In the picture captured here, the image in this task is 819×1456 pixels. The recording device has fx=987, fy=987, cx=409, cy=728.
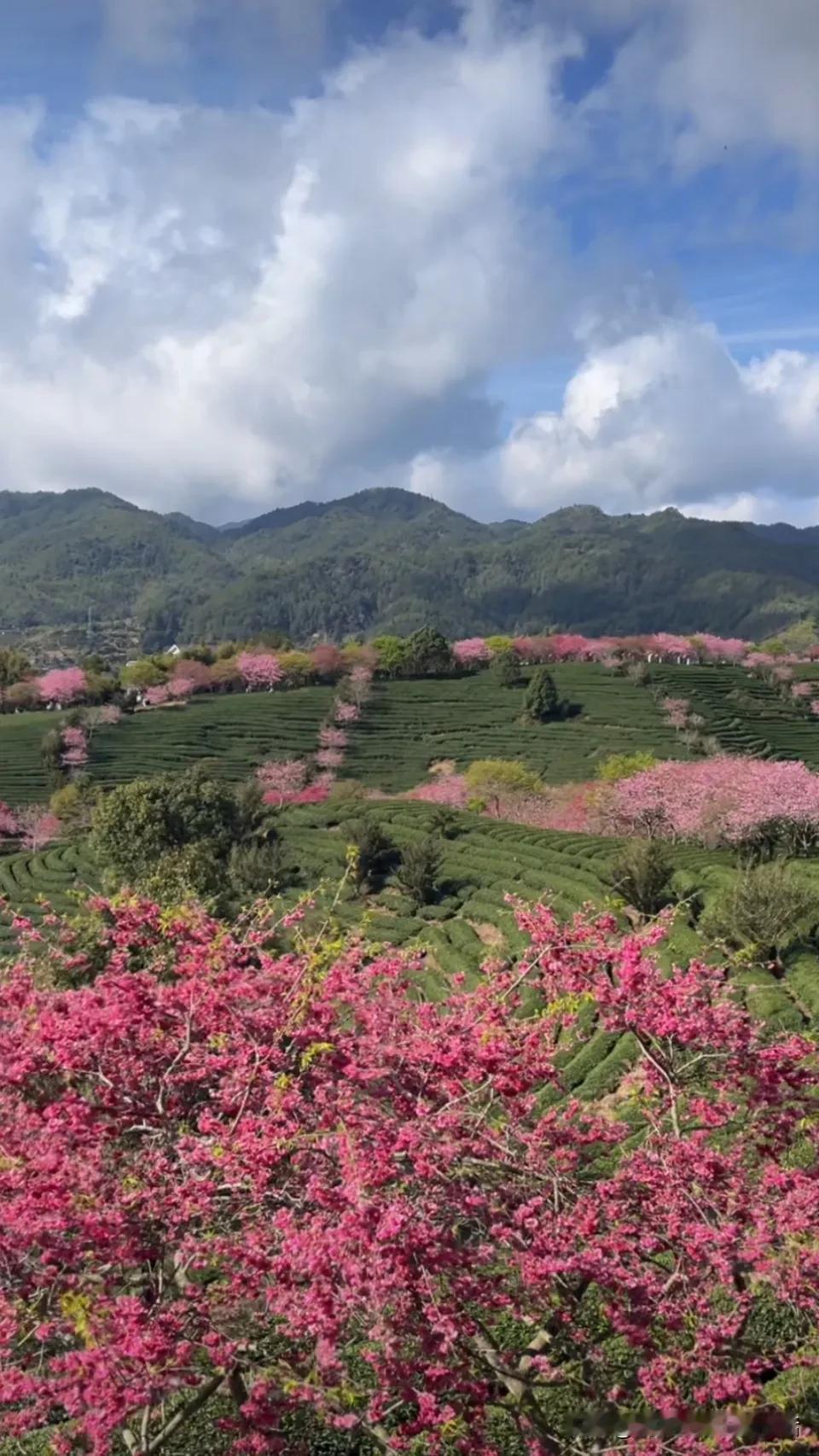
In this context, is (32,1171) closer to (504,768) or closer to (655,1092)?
(655,1092)

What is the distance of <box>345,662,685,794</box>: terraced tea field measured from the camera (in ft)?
234

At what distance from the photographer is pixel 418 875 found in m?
30.8

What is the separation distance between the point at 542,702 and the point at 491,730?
5.36m

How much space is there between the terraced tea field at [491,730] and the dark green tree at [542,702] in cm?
124

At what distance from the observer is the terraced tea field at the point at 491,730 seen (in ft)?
234

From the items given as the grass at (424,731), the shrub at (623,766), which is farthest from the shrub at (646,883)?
the grass at (424,731)

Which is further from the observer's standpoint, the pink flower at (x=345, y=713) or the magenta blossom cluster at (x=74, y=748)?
the pink flower at (x=345, y=713)

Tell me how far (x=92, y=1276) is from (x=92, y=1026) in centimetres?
157

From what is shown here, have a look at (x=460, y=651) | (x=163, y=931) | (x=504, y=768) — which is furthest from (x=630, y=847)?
(x=460, y=651)

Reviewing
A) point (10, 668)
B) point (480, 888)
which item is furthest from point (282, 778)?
point (480, 888)

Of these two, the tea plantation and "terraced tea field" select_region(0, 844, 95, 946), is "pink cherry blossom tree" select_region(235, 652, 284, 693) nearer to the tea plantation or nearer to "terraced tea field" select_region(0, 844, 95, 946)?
the tea plantation

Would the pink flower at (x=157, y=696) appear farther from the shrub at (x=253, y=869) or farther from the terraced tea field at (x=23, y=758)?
the shrub at (x=253, y=869)

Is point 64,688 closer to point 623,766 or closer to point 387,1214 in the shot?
point 623,766

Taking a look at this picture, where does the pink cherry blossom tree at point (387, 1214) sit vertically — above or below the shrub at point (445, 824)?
above
